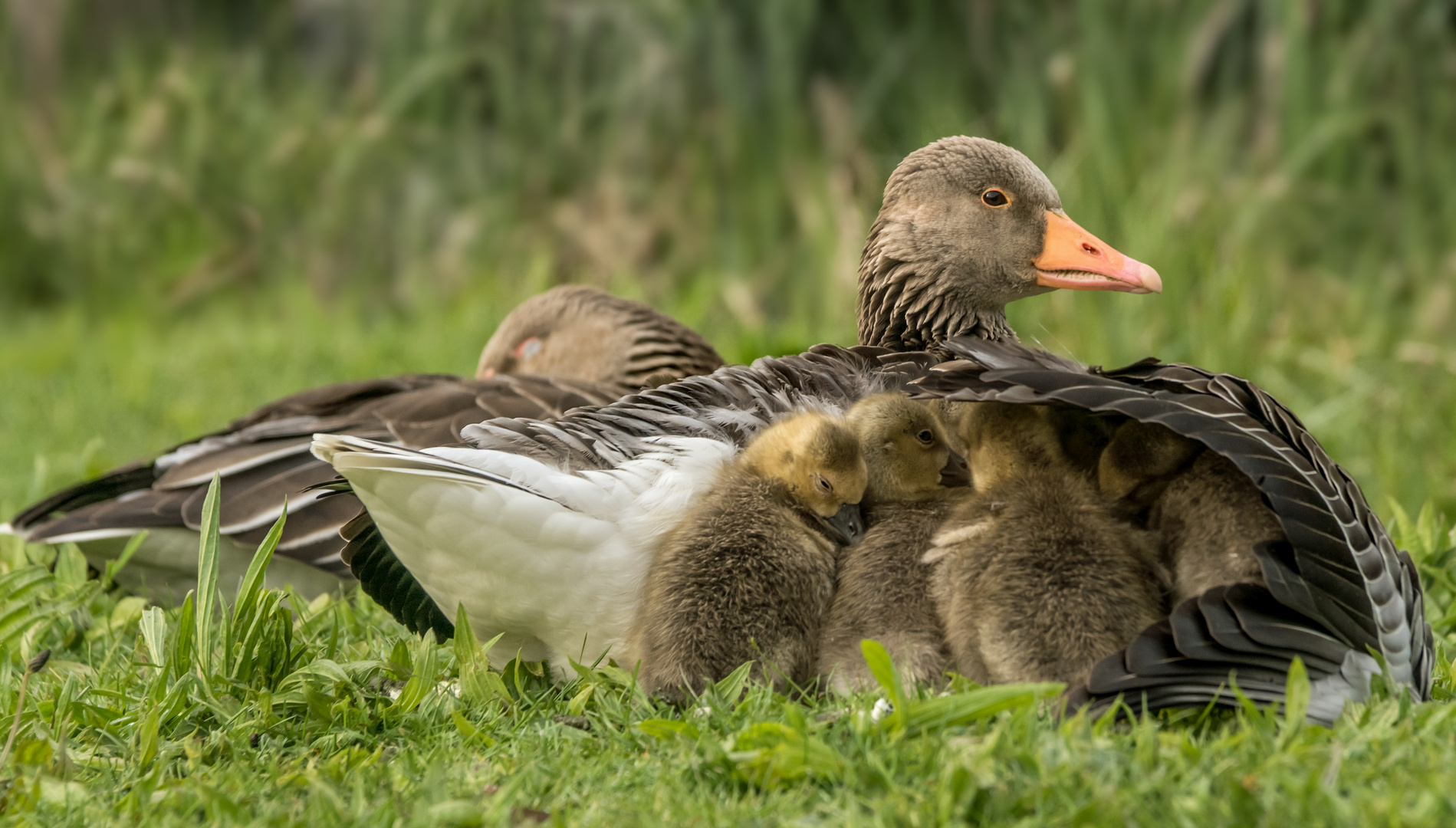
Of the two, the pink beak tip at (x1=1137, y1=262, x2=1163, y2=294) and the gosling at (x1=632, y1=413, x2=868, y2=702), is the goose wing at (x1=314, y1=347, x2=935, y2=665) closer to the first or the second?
the gosling at (x1=632, y1=413, x2=868, y2=702)

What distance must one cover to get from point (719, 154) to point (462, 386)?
16.4 feet

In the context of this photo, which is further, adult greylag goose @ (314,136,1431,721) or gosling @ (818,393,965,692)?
gosling @ (818,393,965,692)

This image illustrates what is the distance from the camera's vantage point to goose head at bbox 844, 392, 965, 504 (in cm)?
287

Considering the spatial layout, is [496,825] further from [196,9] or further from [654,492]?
[196,9]

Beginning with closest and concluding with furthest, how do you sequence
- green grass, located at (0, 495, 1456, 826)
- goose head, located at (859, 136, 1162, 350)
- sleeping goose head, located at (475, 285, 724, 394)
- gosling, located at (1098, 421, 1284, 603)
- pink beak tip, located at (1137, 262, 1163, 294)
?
green grass, located at (0, 495, 1456, 826) → gosling, located at (1098, 421, 1284, 603) → pink beak tip, located at (1137, 262, 1163, 294) → goose head, located at (859, 136, 1162, 350) → sleeping goose head, located at (475, 285, 724, 394)

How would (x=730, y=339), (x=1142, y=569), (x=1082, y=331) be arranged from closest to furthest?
(x=1142, y=569) → (x=1082, y=331) → (x=730, y=339)

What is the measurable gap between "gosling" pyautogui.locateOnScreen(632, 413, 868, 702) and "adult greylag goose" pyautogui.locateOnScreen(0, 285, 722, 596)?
130 cm

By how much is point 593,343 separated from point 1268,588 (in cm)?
350

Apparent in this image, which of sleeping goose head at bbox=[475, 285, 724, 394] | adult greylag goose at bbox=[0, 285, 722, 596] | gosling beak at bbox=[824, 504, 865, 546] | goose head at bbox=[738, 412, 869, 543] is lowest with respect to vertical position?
adult greylag goose at bbox=[0, 285, 722, 596]

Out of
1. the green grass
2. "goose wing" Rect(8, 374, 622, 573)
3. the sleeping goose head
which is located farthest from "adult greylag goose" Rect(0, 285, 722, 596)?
the green grass

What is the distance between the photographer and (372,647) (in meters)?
3.29

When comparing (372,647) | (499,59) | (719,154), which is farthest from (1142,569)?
(499,59)

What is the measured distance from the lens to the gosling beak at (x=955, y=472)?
2918 mm

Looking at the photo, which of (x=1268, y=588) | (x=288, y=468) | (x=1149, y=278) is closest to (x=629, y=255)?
(x=288, y=468)
